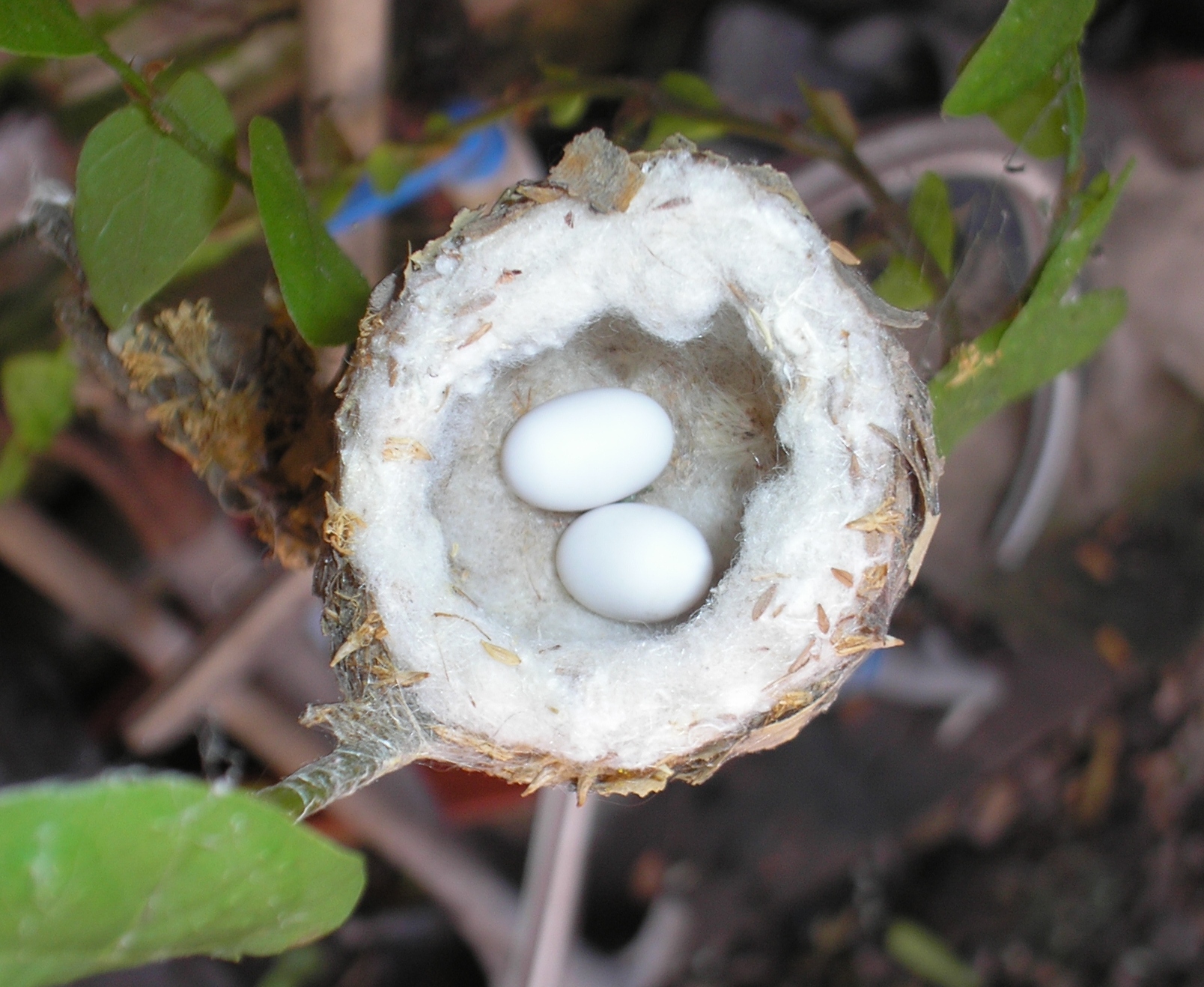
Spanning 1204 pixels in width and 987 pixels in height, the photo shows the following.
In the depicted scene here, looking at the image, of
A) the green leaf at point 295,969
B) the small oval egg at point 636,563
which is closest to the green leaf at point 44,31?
the small oval egg at point 636,563

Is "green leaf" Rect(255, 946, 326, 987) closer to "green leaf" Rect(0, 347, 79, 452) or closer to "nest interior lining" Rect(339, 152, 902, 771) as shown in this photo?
"green leaf" Rect(0, 347, 79, 452)

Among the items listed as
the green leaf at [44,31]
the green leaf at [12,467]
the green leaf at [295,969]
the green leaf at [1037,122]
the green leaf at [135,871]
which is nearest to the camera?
the green leaf at [135,871]

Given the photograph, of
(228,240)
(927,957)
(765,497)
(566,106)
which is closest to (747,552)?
(765,497)

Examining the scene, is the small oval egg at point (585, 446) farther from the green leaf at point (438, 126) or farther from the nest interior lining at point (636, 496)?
the green leaf at point (438, 126)

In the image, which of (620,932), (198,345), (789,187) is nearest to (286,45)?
(198,345)

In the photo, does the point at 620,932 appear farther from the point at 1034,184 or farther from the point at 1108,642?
the point at 1034,184

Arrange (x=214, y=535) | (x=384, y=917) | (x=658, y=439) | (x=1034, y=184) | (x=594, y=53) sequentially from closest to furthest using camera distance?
(x=658, y=439), (x=1034, y=184), (x=214, y=535), (x=594, y=53), (x=384, y=917)
